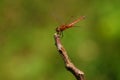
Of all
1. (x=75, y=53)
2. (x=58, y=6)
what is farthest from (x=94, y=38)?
(x=58, y=6)

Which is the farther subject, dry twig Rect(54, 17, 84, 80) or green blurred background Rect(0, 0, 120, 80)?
green blurred background Rect(0, 0, 120, 80)

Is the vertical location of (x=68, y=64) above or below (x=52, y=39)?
below

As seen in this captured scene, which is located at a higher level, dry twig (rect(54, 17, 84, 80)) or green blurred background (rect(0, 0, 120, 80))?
green blurred background (rect(0, 0, 120, 80))

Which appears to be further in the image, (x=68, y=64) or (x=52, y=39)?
(x=52, y=39)

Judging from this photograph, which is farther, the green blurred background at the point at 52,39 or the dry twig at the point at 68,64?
the green blurred background at the point at 52,39

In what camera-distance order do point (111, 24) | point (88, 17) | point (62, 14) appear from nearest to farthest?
point (111, 24), point (88, 17), point (62, 14)

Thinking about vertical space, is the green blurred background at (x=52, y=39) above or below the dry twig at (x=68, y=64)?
above

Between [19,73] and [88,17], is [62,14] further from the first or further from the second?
[19,73]

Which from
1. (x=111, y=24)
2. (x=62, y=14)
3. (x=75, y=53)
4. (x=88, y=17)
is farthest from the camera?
(x=62, y=14)
